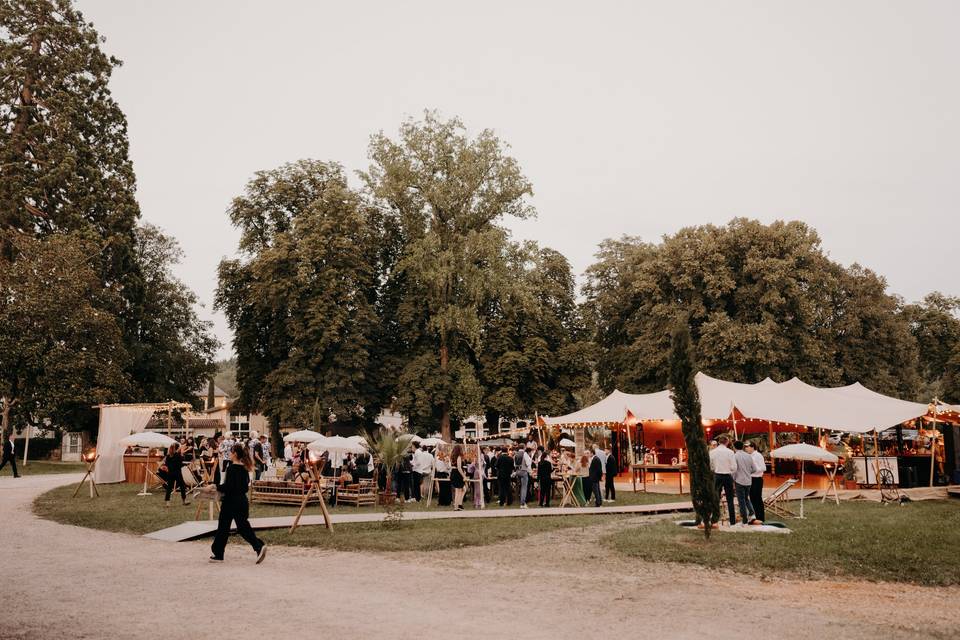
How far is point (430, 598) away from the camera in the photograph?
7.71 meters

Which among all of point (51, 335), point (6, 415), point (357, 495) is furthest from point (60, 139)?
point (357, 495)

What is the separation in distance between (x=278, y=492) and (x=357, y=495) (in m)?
1.93

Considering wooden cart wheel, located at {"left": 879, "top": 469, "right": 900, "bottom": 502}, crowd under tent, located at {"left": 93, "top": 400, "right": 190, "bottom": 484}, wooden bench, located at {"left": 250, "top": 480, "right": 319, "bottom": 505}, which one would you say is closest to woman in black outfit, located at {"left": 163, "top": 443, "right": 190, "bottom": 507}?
wooden bench, located at {"left": 250, "top": 480, "right": 319, "bottom": 505}

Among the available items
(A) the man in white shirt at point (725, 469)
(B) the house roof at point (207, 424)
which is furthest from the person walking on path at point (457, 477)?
(B) the house roof at point (207, 424)

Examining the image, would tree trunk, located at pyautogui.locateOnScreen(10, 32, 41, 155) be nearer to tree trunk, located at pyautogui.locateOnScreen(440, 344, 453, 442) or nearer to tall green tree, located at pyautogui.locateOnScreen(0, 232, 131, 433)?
tall green tree, located at pyautogui.locateOnScreen(0, 232, 131, 433)

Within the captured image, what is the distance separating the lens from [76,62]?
119 feet

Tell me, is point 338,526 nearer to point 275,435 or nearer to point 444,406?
point 444,406

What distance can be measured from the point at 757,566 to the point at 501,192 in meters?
29.8

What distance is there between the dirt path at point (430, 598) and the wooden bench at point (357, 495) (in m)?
7.25

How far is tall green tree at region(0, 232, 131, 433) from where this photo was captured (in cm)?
3138

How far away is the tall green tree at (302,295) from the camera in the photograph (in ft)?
112

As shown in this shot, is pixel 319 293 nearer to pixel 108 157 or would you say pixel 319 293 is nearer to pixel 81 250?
pixel 81 250

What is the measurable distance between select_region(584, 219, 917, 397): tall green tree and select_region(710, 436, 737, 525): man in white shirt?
1701 cm

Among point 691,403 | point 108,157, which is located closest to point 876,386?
point 691,403
